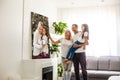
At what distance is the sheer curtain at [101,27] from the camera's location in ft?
21.2

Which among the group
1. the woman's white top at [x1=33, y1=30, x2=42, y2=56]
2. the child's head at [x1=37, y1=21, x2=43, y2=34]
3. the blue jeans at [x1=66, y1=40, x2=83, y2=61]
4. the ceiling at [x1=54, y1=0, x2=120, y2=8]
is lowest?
the blue jeans at [x1=66, y1=40, x2=83, y2=61]

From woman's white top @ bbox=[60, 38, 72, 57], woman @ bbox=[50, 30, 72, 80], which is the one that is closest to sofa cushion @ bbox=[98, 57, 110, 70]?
woman @ bbox=[50, 30, 72, 80]

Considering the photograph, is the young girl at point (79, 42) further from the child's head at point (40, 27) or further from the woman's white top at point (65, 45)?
the child's head at point (40, 27)

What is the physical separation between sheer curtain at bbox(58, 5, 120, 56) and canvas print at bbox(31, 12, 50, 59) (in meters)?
1.84

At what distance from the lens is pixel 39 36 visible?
517 cm

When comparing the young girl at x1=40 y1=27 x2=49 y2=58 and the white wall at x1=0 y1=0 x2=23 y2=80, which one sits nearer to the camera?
the white wall at x1=0 y1=0 x2=23 y2=80

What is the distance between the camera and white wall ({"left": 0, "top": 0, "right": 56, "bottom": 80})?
3854 mm

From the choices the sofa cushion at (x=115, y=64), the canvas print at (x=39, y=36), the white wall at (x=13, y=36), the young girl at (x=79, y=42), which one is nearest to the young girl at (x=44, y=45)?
the canvas print at (x=39, y=36)

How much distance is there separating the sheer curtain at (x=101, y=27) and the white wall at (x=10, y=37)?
3.01m

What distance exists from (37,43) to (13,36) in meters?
1.01

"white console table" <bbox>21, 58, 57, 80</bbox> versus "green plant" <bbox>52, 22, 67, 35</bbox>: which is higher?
"green plant" <bbox>52, 22, 67, 35</bbox>

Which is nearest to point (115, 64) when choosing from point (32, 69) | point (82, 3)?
point (82, 3)

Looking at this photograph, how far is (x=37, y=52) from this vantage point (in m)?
5.07

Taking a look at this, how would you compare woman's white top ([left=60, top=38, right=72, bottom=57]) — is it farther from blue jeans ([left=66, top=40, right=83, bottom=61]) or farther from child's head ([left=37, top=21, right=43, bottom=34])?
child's head ([left=37, top=21, right=43, bottom=34])
